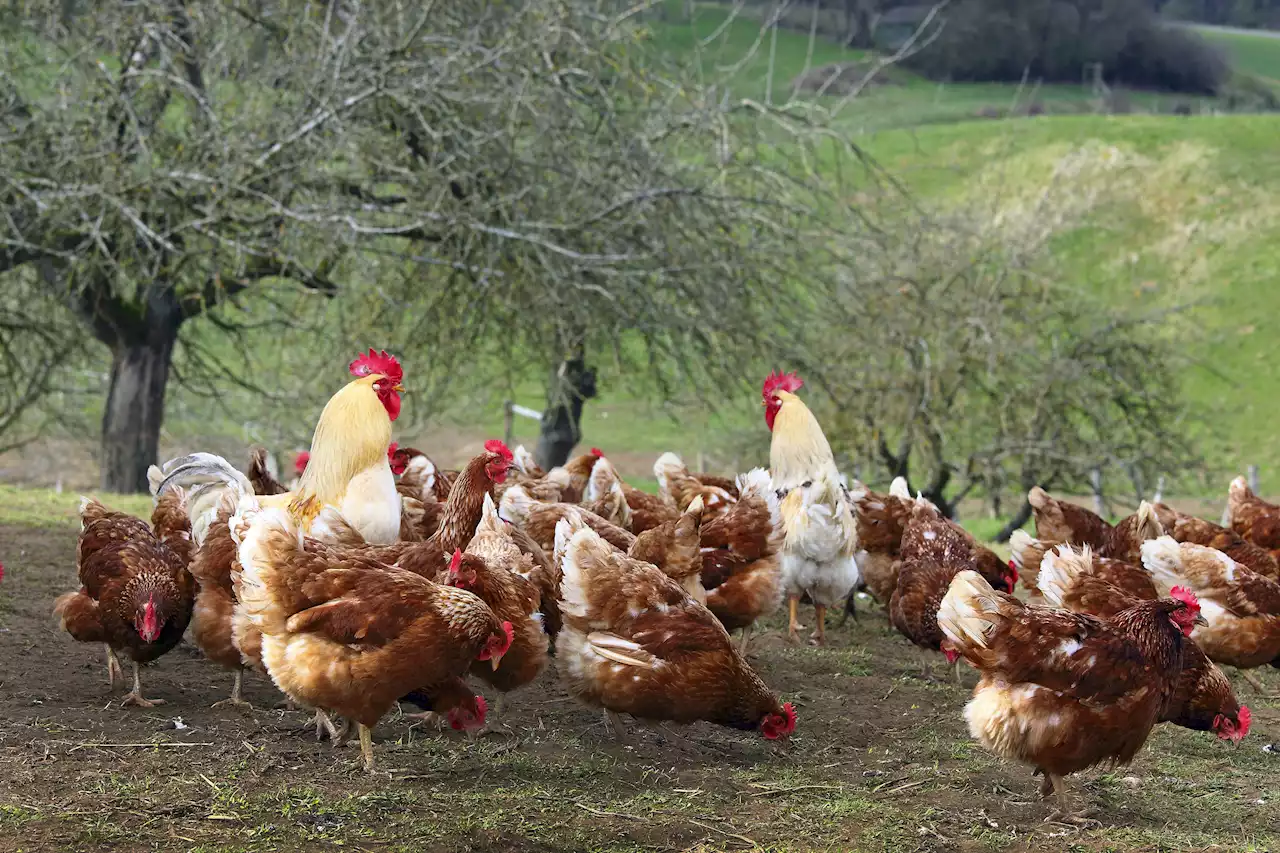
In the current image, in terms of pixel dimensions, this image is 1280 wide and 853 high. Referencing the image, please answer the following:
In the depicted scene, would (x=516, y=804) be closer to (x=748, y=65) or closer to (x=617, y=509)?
(x=617, y=509)

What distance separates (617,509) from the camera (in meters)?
7.90

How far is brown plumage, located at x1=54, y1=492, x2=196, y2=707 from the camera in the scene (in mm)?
5973

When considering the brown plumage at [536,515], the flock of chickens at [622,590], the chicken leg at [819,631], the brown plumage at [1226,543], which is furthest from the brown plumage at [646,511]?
the brown plumage at [1226,543]

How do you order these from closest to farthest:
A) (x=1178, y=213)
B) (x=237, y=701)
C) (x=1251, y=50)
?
(x=237, y=701) < (x=1178, y=213) < (x=1251, y=50)

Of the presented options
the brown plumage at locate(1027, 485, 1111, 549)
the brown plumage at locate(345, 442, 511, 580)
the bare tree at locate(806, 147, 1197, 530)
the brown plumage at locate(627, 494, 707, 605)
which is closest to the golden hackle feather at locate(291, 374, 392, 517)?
the brown plumage at locate(345, 442, 511, 580)

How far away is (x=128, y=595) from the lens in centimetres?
599

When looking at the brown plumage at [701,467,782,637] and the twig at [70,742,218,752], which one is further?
the brown plumage at [701,467,782,637]

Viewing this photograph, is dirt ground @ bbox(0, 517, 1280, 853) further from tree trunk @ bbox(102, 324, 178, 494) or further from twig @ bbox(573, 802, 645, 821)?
tree trunk @ bbox(102, 324, 178, 494)

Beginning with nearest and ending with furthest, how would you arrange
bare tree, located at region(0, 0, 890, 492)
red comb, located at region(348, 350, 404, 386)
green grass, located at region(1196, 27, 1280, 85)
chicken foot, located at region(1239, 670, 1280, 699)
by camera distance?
red comb, located at region(348, 350, 404, 386) → chicken foot, located at region(1239, 670, 1280, 699) → bare tree, located at region(0, 0, 890, 492) → green grass, located at region(1196, 27, 1280, 85)

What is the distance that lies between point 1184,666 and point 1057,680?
1.11m

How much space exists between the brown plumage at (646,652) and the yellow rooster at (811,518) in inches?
73.9

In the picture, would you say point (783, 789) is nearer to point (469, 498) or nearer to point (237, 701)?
point (469, 498)

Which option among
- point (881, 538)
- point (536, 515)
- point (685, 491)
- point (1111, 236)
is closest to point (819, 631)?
point (881, 538)

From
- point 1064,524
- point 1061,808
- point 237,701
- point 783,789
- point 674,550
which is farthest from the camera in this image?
point 1064,524
